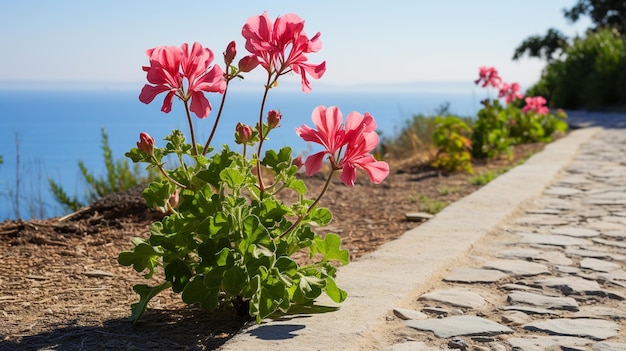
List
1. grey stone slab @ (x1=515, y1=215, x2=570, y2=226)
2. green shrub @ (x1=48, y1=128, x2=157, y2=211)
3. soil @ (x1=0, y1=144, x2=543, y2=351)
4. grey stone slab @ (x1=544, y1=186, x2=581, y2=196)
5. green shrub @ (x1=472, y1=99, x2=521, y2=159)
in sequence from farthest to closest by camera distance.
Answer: green shrub @ (x1=472, y1=99, x2=521, y2=159) → green shrub @ (x1=48, y1=128, x2=157, y2=211) → grey stone slab @ (x1=544, y1=186, x2=581, y2=196) → grey stone slab @ (x1=515, y1=215, x2=570, y2=226) → soil @ (x1=0, y1=144, x2=543, y2=351)

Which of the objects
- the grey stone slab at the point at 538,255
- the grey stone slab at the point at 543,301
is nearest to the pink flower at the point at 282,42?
the grey stone slab at the point at 543,301

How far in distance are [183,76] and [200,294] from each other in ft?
2.53

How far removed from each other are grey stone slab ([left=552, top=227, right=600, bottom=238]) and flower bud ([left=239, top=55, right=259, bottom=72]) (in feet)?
9.04

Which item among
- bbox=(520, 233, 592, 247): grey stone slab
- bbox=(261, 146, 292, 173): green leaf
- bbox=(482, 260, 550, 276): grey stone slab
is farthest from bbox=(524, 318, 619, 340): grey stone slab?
bbox=(520, 233, 592, 247): grey stone slab

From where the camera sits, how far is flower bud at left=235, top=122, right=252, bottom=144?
267 cm

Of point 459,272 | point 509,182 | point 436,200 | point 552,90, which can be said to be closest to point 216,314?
point 459,272

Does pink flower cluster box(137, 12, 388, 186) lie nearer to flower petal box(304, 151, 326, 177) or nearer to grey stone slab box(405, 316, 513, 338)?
flower petal box(304, 151, 326, 177)

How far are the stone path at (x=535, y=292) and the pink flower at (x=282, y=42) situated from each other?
40.5 inches

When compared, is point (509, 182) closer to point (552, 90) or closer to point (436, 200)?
point (436, 200)

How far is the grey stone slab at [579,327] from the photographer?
2.78 metres

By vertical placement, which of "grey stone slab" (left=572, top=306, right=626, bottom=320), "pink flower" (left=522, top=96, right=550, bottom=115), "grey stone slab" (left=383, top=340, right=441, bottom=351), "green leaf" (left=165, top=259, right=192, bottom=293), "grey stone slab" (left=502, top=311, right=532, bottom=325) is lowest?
"grey stone slab" (left=572, top=306, right=626, bottom=320)

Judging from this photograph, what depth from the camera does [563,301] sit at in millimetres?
3227

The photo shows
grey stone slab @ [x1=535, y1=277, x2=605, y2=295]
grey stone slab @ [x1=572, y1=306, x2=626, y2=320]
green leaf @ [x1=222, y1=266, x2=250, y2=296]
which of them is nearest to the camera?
green leaf @ [x1=222, y1=266, x2=250, y2=296]

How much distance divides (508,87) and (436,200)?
397cm
